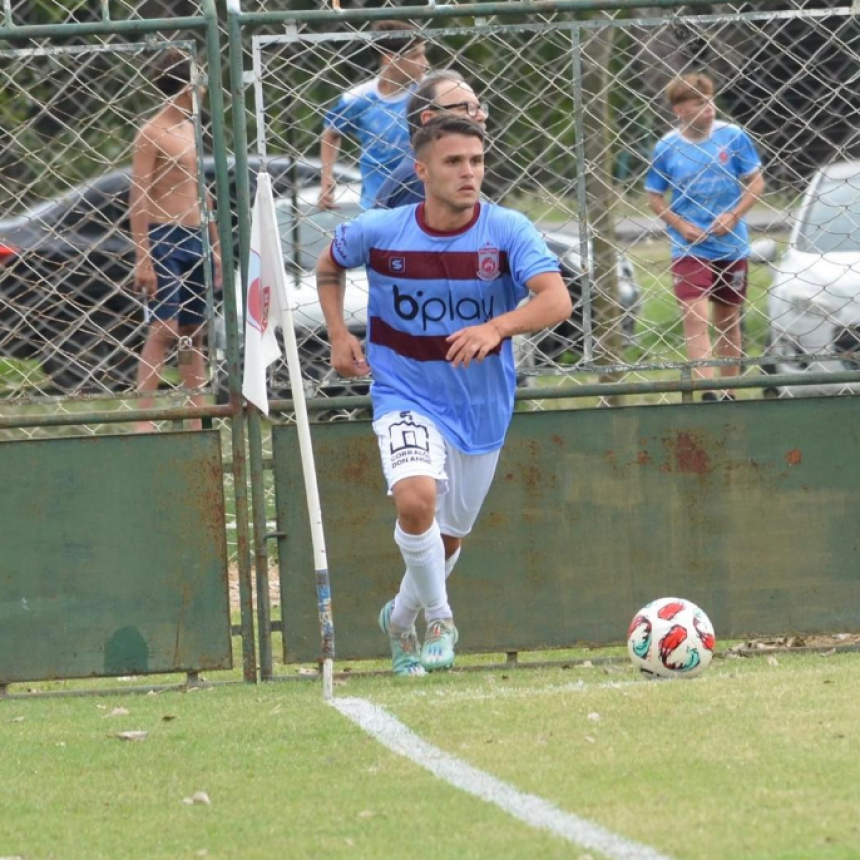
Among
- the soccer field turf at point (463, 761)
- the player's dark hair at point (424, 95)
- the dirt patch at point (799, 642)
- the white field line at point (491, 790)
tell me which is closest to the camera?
the white field line at point (491, 790)

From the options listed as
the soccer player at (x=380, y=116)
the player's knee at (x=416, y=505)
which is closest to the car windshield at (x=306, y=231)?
the soccer player at (x=380, y=116)

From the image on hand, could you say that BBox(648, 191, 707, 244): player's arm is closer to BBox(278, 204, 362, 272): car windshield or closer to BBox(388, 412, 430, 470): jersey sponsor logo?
BBox(278, 204, 362, 272): car windshield

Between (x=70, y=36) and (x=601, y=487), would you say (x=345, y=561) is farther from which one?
(x=70, y=36)

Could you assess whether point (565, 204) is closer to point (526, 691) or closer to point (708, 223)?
point (708, 223)

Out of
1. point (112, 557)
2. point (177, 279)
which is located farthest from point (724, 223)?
point (112, 557)

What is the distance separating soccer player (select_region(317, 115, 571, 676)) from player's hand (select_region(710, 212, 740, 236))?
1.20 metres

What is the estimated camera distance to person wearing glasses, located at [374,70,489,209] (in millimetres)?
6625

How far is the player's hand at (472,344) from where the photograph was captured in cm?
578

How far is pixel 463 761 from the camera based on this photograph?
4.84m

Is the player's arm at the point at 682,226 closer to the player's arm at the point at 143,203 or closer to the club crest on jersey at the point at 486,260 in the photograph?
the club crest on jersey at the point at 486,260

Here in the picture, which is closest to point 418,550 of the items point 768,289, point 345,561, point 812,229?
point 345,561

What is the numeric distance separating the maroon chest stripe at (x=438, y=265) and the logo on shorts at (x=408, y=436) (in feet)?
1.84

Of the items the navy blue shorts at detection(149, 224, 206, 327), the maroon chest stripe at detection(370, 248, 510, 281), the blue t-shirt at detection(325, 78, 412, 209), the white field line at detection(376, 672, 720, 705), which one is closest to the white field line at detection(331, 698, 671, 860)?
the white field line at detection(376, 672, 720, 705)

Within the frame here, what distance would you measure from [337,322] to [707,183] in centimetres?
206
